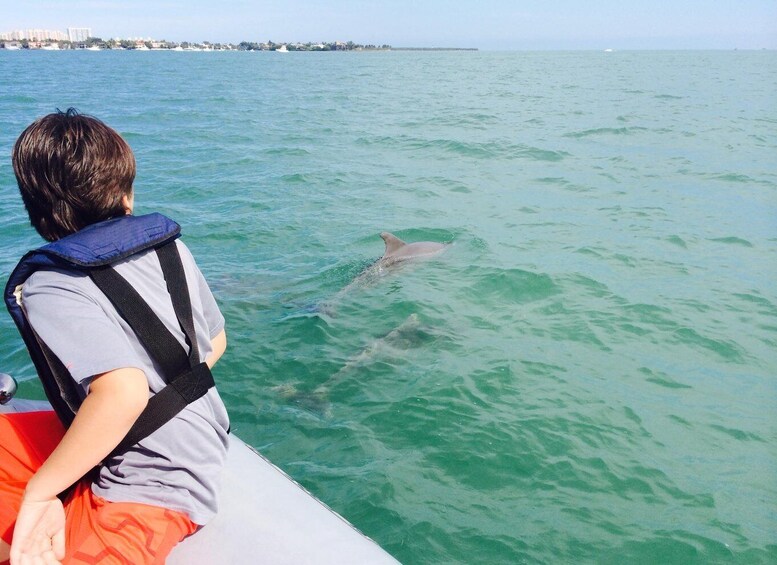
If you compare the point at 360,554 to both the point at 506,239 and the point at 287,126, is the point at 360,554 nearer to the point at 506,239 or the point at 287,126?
the point at 506,239

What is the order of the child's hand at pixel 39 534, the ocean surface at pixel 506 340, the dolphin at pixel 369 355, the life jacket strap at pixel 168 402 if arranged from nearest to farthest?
the child's hand at pixel 39 534, the life jacket strap at pixel 168 402, the ocean surface at pixel 506 340, the dolphin at pixel 369 355

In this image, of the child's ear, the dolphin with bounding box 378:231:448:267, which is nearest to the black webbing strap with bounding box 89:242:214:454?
the child's ear

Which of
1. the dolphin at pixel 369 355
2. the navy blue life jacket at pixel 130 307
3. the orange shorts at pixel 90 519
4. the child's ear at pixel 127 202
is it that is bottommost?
the dolphin at pixel 369 355

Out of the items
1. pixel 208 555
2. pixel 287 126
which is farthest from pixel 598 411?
pixel 287 126

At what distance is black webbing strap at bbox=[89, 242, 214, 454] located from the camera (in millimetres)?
2232

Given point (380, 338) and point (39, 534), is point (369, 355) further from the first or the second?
point (39, 534)

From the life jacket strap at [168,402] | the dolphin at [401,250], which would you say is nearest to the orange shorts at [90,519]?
the life jacket strap at [168,402]

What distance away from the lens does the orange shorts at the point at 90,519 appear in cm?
217

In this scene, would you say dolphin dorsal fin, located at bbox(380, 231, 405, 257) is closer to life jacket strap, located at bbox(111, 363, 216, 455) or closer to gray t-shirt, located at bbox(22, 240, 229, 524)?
gray t-shirt, located at bbox(22, 240, 229, 524)

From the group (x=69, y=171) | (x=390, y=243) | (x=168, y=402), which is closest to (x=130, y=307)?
(x=168, y=402)

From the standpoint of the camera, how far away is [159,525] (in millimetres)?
2320

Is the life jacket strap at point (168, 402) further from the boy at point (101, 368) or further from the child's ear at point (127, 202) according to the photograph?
the child's ear at point (127, 202)

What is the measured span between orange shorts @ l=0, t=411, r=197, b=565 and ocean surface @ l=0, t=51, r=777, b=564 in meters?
2.29

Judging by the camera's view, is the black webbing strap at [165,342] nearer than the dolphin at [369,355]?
Yes
